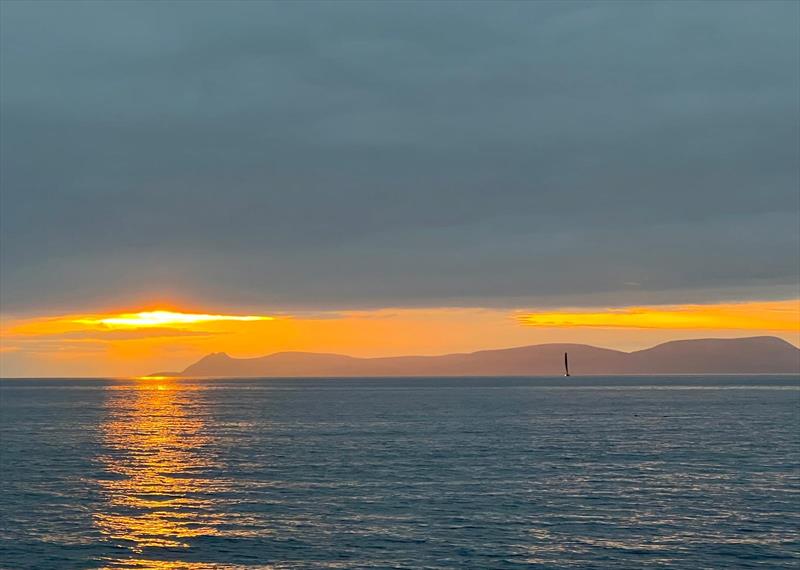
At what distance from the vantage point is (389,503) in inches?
3127

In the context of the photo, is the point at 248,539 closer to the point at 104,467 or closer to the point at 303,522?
the point at 303,522

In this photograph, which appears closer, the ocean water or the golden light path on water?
the ocean water

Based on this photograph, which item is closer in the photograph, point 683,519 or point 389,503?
point 683,519

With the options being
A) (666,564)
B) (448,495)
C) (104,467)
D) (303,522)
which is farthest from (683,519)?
(104,467)

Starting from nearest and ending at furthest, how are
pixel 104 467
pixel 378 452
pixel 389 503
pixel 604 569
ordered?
pixel 604 569 < pixel 389 503 < pixel 104 467 < pixel 378 452

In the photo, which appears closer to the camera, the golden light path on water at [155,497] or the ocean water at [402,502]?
the ocean water at [402,502]

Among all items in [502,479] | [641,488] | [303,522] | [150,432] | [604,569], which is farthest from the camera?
[150,432]

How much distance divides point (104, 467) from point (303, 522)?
45.1m

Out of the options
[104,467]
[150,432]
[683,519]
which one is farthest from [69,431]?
[683,519]

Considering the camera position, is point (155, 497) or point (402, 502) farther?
point (155, 497)

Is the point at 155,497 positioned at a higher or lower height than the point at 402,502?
higher

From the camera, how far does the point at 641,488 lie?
88000 millimetres

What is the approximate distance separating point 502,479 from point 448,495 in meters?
12.6

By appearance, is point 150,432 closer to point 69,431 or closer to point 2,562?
point 69,431
